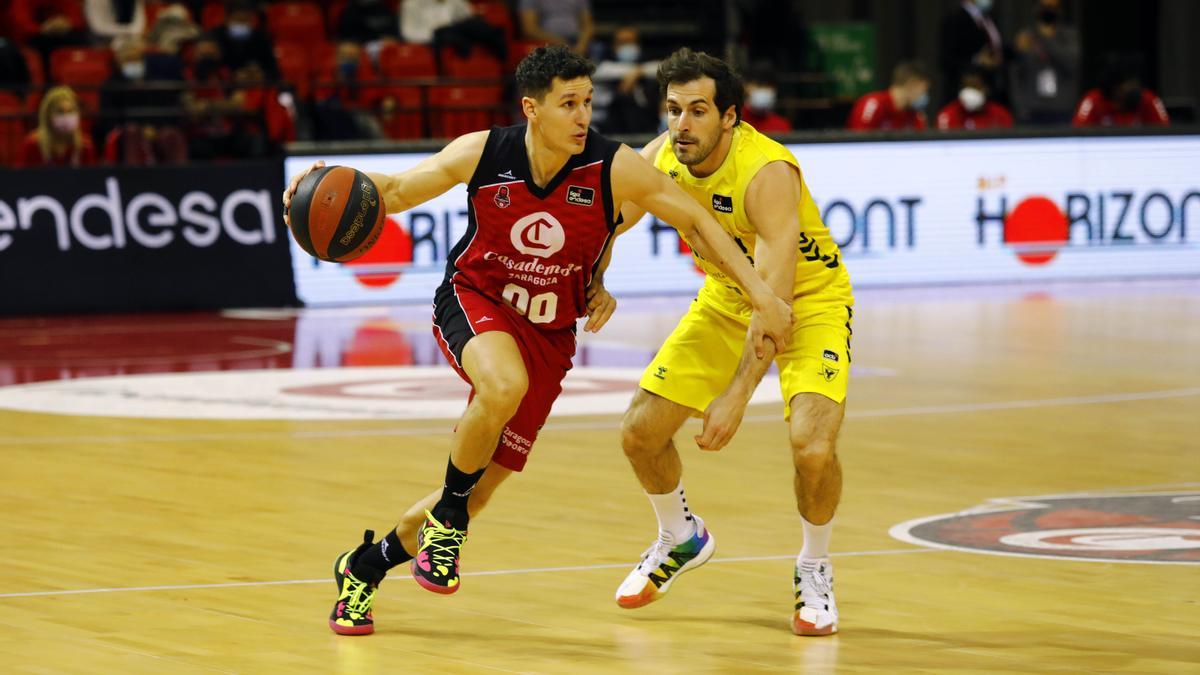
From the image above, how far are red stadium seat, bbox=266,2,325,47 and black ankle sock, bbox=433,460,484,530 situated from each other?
15.1 meters

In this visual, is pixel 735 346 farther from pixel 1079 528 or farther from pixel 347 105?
pixel 347 105

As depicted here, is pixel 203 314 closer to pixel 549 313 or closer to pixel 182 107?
pixel 182 107

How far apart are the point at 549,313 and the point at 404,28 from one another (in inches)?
557

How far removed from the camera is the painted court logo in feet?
26.1

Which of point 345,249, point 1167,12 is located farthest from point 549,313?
point 1167,12

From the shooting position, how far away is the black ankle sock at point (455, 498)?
6.54m

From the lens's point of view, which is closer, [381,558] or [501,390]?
[501,390]

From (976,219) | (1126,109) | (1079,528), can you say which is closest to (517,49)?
(976,219)

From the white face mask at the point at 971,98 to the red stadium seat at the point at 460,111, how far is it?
4427mm

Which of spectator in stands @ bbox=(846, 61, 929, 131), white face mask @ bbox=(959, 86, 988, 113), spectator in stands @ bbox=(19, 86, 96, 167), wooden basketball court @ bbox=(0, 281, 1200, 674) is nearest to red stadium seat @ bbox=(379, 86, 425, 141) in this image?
spectator in stands @ bbox=(19, 86, 96, 167)

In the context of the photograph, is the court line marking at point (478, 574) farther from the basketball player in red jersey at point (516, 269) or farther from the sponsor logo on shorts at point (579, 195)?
the sponsor logo on shorts at point (579, 195)

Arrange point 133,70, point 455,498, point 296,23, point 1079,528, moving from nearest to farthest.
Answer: point 455,498, point 1079,528, point 133,70, point 296,23

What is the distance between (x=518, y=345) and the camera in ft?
22.2

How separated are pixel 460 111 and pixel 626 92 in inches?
65.1
